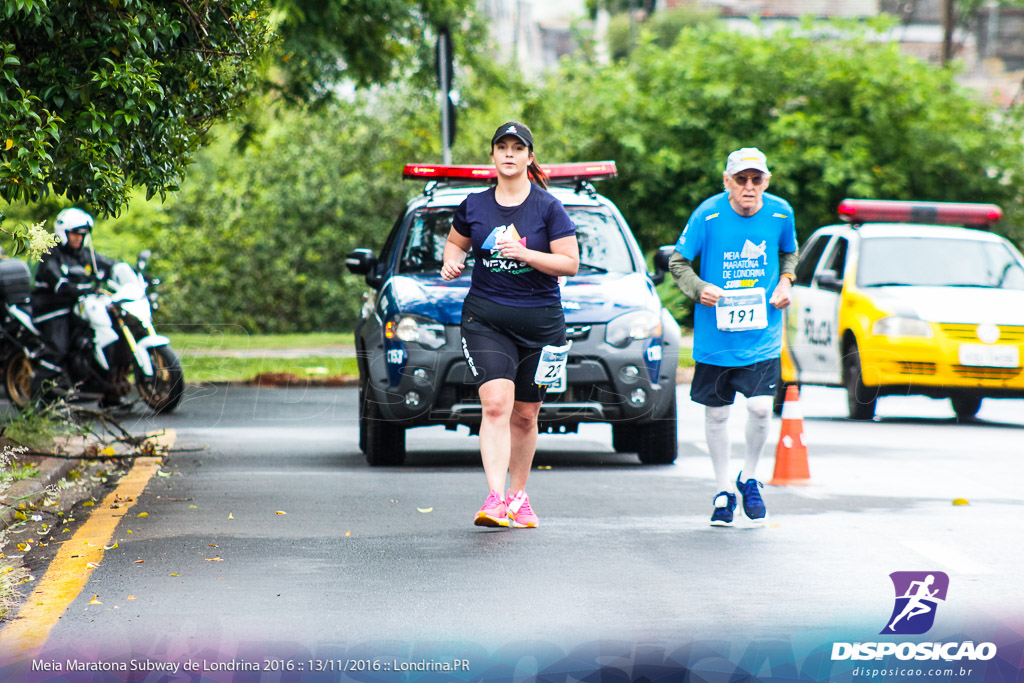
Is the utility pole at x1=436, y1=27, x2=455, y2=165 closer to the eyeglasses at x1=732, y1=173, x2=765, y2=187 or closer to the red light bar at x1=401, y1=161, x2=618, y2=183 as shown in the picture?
the red light bar at x1=401, y1=161, x2=618, y2=183

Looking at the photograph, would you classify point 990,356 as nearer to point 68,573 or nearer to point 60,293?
point 60,293

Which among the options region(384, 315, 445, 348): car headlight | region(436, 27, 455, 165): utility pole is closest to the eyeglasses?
region(384, 315, 445, 348): car headlight

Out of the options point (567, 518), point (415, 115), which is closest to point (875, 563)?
point (567, 518)

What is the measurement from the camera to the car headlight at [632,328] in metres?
10.2

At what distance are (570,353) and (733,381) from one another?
2.00m

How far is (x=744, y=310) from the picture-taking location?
8195mm

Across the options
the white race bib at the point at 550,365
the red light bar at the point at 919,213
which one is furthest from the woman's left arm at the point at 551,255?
the red light bar at the point at 919,213

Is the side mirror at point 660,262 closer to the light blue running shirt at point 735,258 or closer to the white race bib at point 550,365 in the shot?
the light blue running shirt at point 735,258

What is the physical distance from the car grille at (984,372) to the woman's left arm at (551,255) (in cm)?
682

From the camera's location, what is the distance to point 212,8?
9.08 metres

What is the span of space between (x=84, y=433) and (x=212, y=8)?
301cm

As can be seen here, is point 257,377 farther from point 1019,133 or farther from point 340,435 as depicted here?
point 1019,133

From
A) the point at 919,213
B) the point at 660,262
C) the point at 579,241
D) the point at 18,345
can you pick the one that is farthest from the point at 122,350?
the point at 919,213

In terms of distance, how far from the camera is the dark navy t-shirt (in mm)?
7754
